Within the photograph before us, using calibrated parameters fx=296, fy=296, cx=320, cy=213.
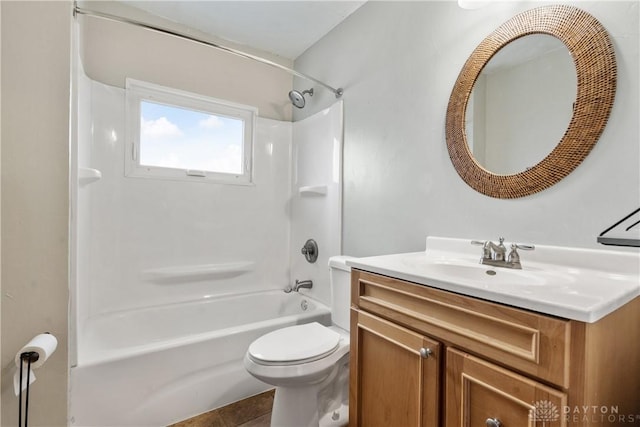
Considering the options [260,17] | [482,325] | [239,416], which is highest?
[260,17]

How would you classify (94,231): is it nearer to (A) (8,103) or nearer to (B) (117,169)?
(B) (117,169)

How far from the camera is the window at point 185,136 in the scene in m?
2.08

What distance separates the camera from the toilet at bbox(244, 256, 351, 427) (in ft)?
4.10

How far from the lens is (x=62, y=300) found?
0.87m

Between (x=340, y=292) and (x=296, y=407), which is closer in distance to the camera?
(x=296, y=407)

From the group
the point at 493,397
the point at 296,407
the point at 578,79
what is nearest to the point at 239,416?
the point at 296,407

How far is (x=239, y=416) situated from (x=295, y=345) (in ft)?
2.10

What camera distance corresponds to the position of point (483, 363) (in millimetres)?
762

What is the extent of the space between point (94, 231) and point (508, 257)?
7.62 ft

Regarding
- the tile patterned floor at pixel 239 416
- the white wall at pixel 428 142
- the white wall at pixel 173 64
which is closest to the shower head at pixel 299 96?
the white wall at pixel 428 142

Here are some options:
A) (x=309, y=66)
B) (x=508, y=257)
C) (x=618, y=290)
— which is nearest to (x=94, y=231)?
(x=309, y=66)

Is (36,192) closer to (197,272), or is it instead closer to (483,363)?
(483,363)

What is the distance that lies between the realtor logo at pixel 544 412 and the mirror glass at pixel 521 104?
2.74 ft

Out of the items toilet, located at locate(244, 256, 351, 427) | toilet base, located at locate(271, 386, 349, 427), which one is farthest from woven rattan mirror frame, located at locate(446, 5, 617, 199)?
toilet base, located at locate(271, 386, 349, 427)
